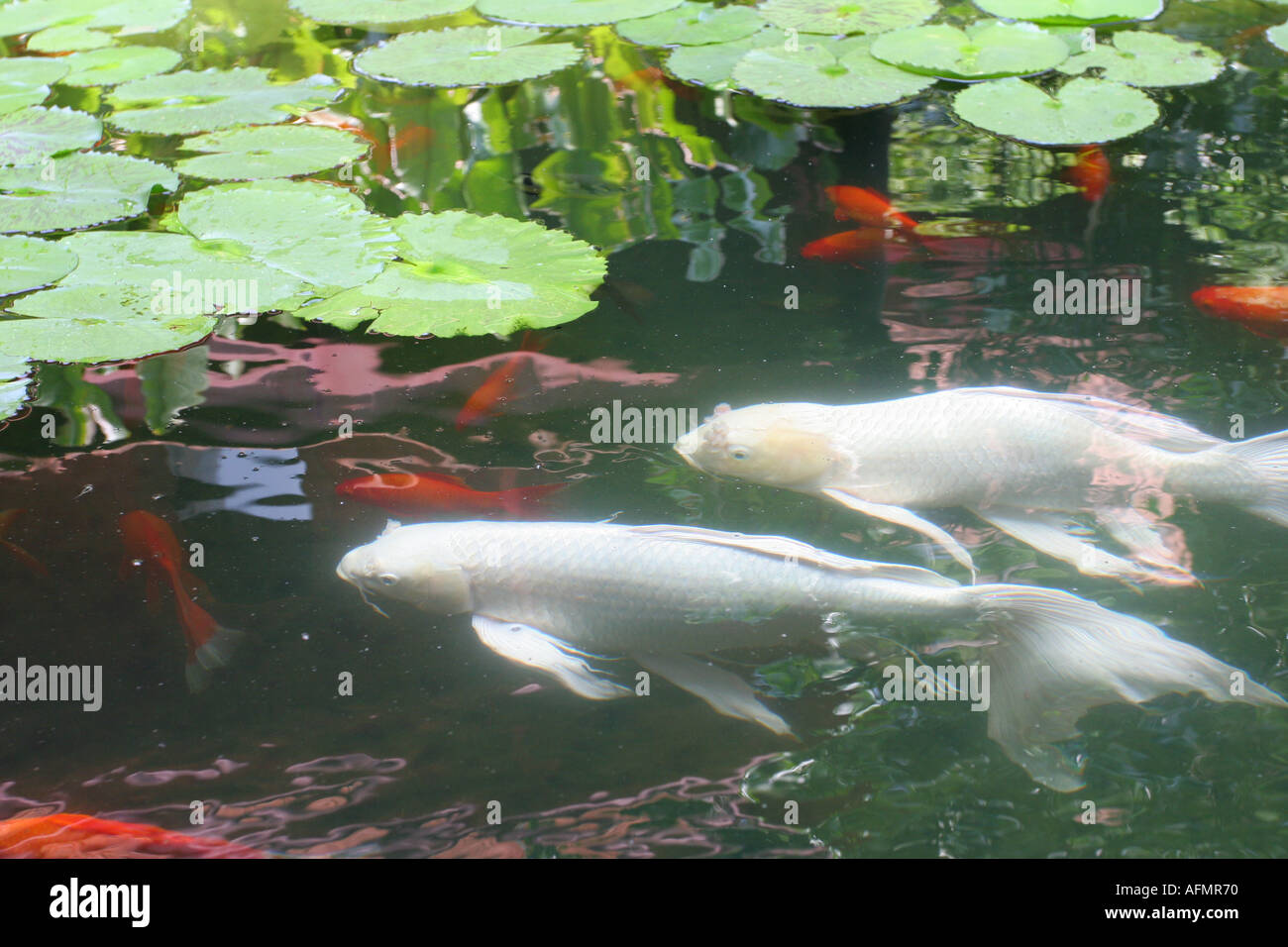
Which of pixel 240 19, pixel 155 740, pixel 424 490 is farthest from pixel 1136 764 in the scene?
pixel 240 19

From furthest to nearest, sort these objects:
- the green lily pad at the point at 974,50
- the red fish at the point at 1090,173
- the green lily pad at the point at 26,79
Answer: the green lily pad at the point at 26,79, the green lily pad at the point at 974,50, the red fish at the point at 1090,173

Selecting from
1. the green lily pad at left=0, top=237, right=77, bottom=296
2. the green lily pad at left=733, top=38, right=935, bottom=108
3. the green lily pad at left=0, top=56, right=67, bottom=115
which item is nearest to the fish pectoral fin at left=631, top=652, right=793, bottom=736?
the green lily pad at left=0, top=237, right=77, bottom=296

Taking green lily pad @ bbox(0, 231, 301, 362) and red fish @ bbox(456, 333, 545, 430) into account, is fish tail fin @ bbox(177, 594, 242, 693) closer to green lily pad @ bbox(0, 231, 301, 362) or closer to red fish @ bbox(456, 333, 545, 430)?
red fish @ bbox(456, 333, 545, 430)

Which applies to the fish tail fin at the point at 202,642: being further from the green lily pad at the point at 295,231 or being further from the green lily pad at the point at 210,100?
the green lily pad at the point at 210,100

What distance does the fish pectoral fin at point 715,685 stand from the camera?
1.97 m

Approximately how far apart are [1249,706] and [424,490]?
1.84 meters

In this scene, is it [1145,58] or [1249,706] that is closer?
[1249,706]

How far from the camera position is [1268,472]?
88.9 inches

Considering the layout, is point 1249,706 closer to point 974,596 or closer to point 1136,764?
point 1136,764

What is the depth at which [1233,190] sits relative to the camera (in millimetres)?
3562

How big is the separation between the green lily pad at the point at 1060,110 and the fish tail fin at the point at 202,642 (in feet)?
11.1

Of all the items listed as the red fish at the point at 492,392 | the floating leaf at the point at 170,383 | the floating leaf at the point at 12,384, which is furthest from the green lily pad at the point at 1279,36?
the floating leaf at the point at 12,384

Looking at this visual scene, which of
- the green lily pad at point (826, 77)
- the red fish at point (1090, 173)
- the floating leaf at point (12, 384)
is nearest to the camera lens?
the floating leaf at point (12, 384)

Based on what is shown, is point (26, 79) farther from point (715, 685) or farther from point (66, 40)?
point (715, 685)
